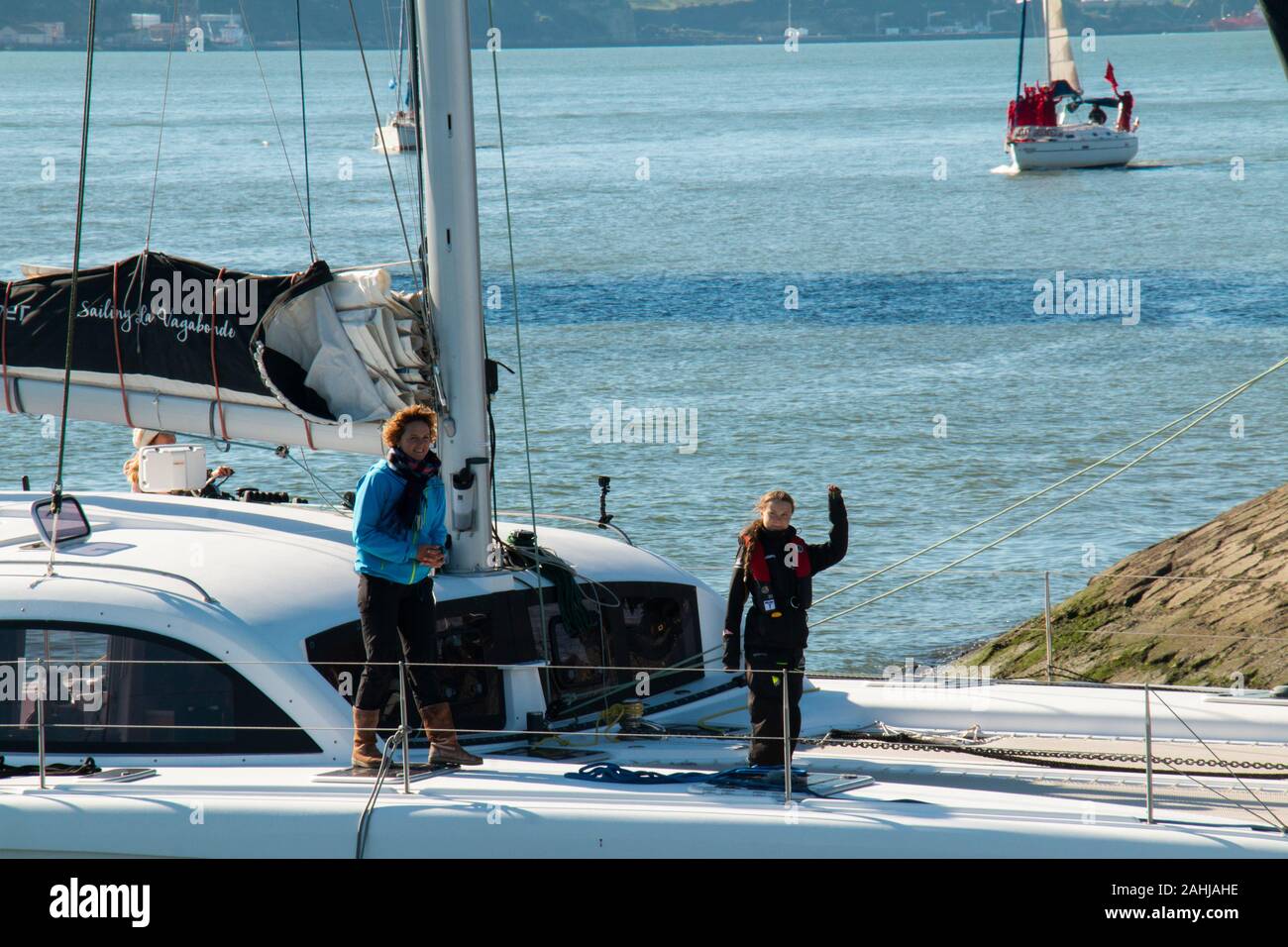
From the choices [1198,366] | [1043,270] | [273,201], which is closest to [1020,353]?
[1198,366]

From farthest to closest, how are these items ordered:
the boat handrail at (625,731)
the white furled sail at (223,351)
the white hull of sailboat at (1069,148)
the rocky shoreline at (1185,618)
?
the white hull of sailboat at (1069,148)
the rocky shoreline at (1185,618)
the white furled sail at (223,351)
the boat handrail at (625,731)

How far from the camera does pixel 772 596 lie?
710 centimetres

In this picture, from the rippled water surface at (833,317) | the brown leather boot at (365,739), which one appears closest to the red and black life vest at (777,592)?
the brown leather boot at (365,739)

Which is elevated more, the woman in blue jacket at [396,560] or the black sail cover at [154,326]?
the black sail cover at [154,326]

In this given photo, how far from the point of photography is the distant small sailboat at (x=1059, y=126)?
65.8 metres

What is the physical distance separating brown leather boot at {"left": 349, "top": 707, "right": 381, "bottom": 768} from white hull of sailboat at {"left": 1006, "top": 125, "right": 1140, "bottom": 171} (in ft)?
217

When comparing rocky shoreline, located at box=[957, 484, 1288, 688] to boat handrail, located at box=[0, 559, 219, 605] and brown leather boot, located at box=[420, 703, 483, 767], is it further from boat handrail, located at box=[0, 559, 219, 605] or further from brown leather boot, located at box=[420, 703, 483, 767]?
boat handrail, located at box=[0, 559, 219, 605]

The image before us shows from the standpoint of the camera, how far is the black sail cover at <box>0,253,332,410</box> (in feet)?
28.2

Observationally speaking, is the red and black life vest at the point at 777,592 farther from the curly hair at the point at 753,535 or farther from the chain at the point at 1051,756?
the chain at the point at 1051,756

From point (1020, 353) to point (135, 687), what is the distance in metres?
29.3

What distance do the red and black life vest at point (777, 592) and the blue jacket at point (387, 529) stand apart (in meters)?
1.36

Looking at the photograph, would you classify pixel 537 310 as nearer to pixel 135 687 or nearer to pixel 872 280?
pixel 872 280

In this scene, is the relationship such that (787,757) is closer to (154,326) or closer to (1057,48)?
(154,326)

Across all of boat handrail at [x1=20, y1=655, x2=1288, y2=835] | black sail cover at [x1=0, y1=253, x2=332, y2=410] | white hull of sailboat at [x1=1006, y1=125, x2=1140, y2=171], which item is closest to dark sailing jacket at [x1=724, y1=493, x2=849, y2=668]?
boat handrail at [x1=20, y1=655, x2=1288, y2=835]
